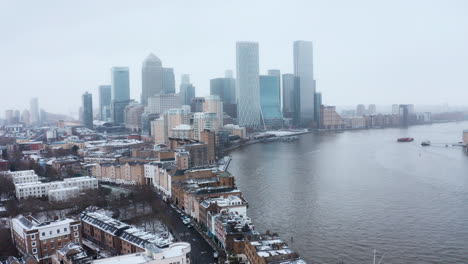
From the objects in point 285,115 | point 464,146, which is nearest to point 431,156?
point 464,146

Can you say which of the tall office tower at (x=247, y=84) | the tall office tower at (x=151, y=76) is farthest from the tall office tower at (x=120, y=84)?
the tall office tower at (x=247, y=84)

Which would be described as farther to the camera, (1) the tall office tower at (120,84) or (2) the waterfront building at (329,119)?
(1) the tall office tower at (120,84)

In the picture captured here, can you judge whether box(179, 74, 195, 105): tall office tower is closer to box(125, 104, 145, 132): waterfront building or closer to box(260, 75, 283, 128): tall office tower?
box(260, 75, 283, 128): tall office tower

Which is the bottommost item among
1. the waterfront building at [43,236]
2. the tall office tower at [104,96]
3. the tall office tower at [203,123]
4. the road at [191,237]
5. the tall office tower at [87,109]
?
the road at [191,237]

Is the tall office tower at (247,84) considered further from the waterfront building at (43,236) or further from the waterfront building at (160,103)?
the waterfront building at (43,236)

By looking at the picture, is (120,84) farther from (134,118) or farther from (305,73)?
(305,73)
